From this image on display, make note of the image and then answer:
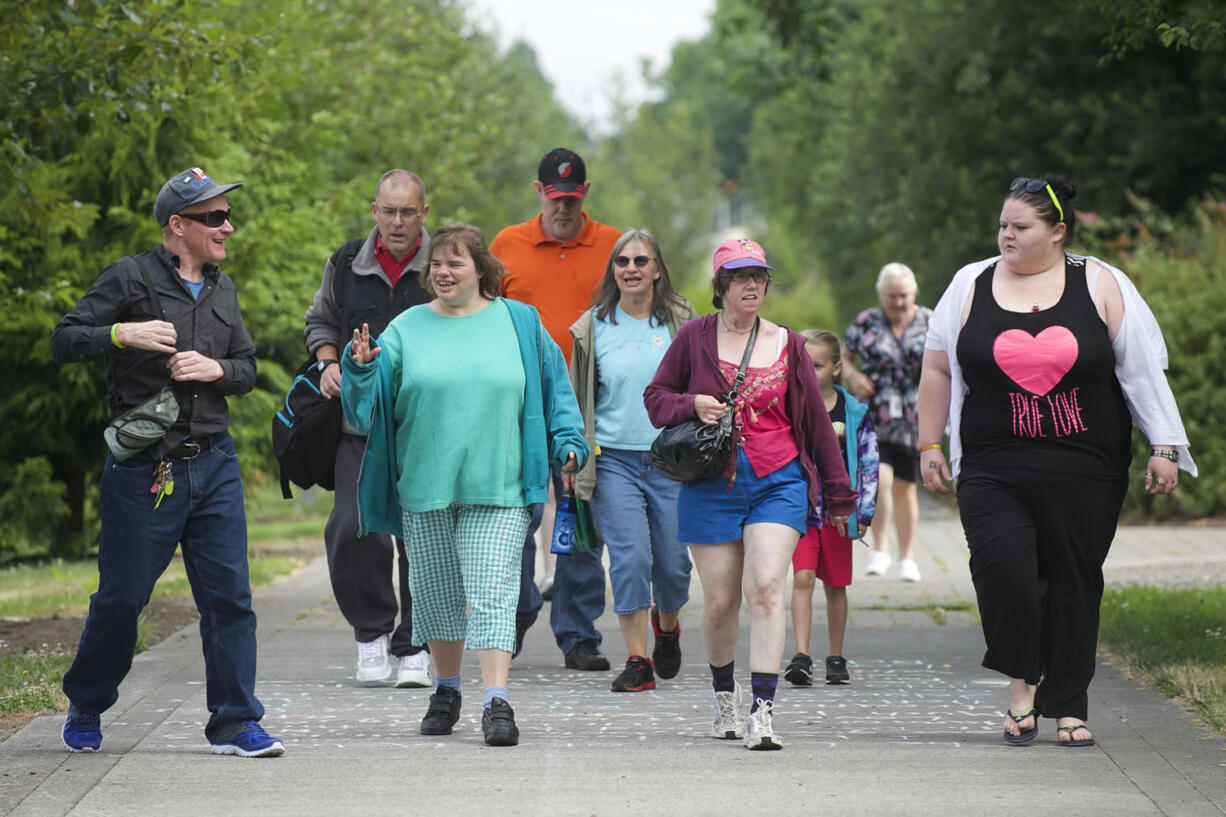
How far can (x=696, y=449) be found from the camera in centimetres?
642

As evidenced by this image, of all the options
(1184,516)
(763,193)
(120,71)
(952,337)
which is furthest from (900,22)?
(763,193)

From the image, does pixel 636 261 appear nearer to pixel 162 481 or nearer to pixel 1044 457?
pixel 1044 457

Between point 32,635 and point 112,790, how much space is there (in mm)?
4238

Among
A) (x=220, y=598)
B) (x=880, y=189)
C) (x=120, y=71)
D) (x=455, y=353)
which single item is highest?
(x=880, y=189)

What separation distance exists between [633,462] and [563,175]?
154cm

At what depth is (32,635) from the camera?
31.5 feet

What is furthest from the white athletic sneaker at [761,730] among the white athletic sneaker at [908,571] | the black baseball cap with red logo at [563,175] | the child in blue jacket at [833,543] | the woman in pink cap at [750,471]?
the white athletic sneaker at [908,571]

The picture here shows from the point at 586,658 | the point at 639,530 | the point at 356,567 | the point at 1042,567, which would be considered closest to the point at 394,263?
the point at 356,567

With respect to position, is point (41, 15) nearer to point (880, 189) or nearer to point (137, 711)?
point (137, 711)

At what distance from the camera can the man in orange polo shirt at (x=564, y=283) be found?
339 inches

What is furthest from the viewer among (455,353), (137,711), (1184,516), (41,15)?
(1184,516)

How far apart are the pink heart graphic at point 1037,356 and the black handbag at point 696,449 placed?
99 cm

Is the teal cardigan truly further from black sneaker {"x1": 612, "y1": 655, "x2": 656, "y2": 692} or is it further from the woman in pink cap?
black sneaker {"x1": 612, "y1": 655, "x2": 656, "y2": 692}

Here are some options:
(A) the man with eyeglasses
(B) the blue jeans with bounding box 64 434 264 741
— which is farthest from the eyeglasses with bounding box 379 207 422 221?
(B) the blue jeans with bounding box 64 434 264 741
